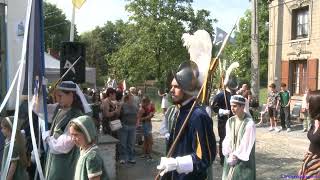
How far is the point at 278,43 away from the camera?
23188 millimetres

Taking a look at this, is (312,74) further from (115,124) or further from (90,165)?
(90,165)

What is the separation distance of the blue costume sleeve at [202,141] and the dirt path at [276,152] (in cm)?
Result: 596

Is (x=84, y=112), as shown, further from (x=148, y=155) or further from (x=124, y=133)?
(x=148, y=155)

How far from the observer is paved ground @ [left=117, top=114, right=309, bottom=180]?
9750 mm

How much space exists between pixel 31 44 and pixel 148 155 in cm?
713

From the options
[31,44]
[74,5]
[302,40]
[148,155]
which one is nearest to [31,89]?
[31,44]

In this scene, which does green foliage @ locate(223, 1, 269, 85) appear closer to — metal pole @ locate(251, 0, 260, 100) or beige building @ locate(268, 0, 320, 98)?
beige building @ locate(268, 0, 320, 98)

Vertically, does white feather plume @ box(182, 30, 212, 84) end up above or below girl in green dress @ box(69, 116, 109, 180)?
above

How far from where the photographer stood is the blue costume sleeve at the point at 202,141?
3549 millimetres

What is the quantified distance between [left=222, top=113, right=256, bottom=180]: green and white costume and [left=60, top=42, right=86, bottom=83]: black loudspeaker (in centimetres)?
350

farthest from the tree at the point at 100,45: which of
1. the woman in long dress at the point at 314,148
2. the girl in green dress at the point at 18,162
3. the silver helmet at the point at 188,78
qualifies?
the silver helmet at the point at 188,78

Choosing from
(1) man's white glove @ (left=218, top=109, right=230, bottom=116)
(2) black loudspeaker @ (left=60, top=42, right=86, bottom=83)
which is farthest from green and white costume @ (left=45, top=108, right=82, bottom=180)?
(1) man's white glove @ (left=218, top=109, right=230, bottom=116)

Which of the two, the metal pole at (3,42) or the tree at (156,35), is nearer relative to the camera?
the metal pole at (3,42)

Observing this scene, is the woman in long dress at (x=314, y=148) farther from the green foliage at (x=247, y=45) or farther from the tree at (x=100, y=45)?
the tree at (x=100, y=45)
